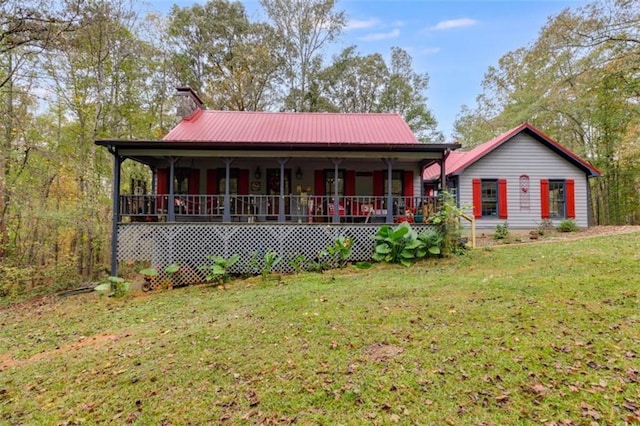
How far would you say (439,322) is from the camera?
4.58 meters

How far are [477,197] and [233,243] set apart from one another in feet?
31.2

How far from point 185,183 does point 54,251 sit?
5240 millimetres

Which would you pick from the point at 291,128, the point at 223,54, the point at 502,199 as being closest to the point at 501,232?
the point at 502,199

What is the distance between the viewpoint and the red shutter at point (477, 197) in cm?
1280

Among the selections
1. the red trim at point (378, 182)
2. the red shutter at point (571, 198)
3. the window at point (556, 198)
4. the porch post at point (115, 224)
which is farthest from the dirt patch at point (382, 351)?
the red shutter at point (571, 198)

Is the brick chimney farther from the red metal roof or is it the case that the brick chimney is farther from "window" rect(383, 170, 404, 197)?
"window" rect(383, 170, 404, 197)

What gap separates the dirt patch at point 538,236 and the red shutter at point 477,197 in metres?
0.80

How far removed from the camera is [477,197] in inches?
506

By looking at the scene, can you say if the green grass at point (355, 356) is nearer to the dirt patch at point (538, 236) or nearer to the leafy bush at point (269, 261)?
the leafy bush at point (269, 261)

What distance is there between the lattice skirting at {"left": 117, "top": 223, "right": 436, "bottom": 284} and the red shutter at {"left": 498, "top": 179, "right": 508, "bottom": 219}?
5.45 metres

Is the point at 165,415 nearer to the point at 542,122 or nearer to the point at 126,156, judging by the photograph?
the point at 126,156

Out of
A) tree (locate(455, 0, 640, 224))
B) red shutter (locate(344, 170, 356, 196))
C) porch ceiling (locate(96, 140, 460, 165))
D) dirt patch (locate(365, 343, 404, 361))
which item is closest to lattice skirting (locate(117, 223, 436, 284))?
porch ceiling (locate(96, 140, 460, 165))

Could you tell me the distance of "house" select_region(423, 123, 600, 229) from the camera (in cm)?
1281

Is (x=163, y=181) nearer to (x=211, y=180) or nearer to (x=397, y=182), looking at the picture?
(x=211, y=180)
